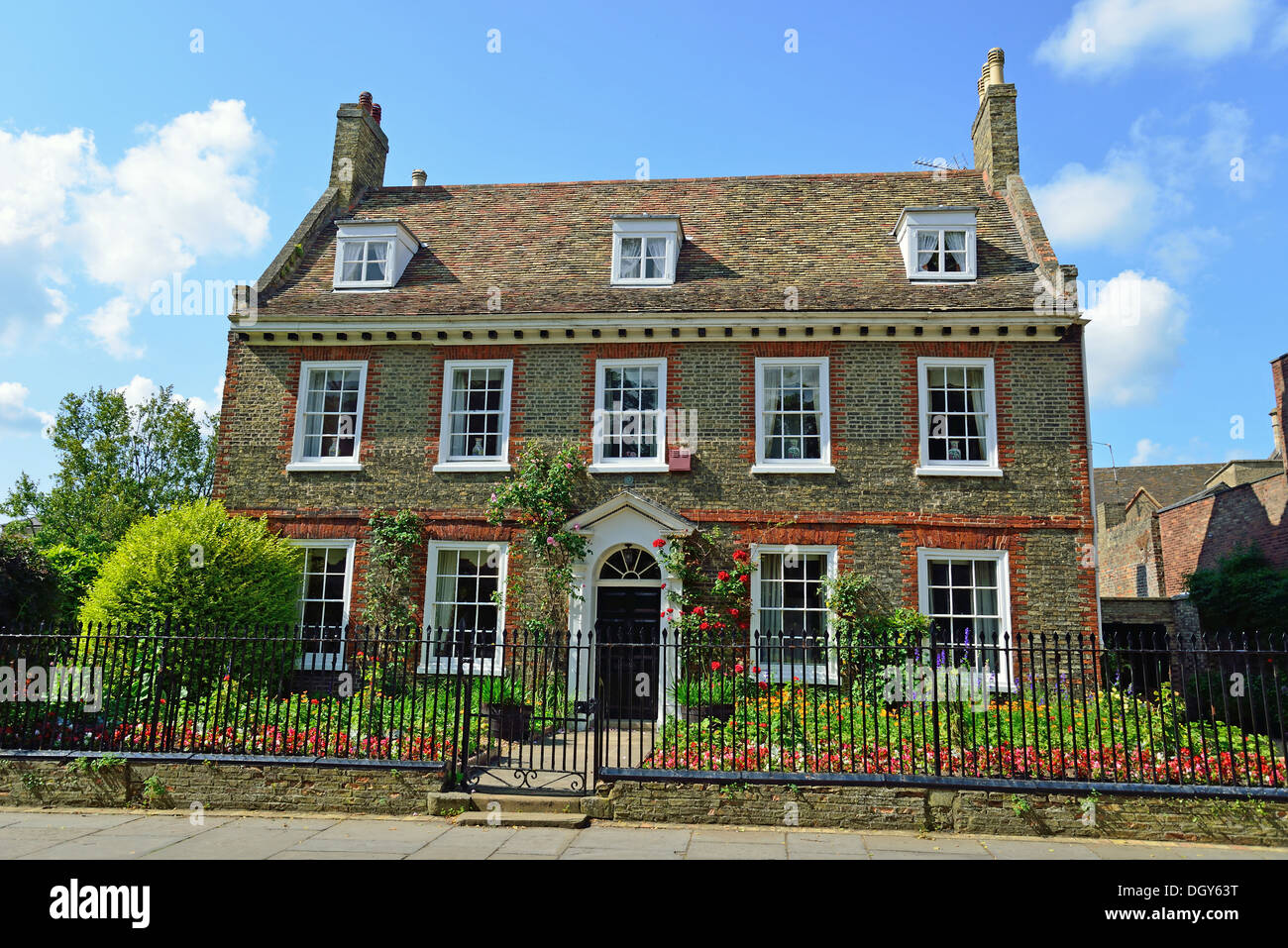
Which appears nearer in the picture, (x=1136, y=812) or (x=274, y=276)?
(x=1136, y=812)

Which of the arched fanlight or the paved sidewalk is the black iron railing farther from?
the arched fanlight

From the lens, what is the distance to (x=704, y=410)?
47.6 ft

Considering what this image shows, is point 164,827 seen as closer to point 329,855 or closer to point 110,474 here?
point 329,855

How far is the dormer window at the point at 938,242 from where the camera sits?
15.1 m

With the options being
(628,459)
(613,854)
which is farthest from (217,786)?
(628,459)

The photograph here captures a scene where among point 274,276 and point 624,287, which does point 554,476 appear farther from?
point 274,276

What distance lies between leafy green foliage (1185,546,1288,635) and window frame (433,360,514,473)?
15.6m

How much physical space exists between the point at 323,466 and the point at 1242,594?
65.5 ft

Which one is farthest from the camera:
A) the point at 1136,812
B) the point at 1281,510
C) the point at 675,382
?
the point at 1281,510

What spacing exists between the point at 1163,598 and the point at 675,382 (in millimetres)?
15512

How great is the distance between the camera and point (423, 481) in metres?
14.8

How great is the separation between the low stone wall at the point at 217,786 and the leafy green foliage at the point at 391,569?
17.8 ft

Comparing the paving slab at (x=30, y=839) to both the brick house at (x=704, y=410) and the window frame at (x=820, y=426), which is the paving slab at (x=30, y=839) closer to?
the brick house at (x=704, y=410)
